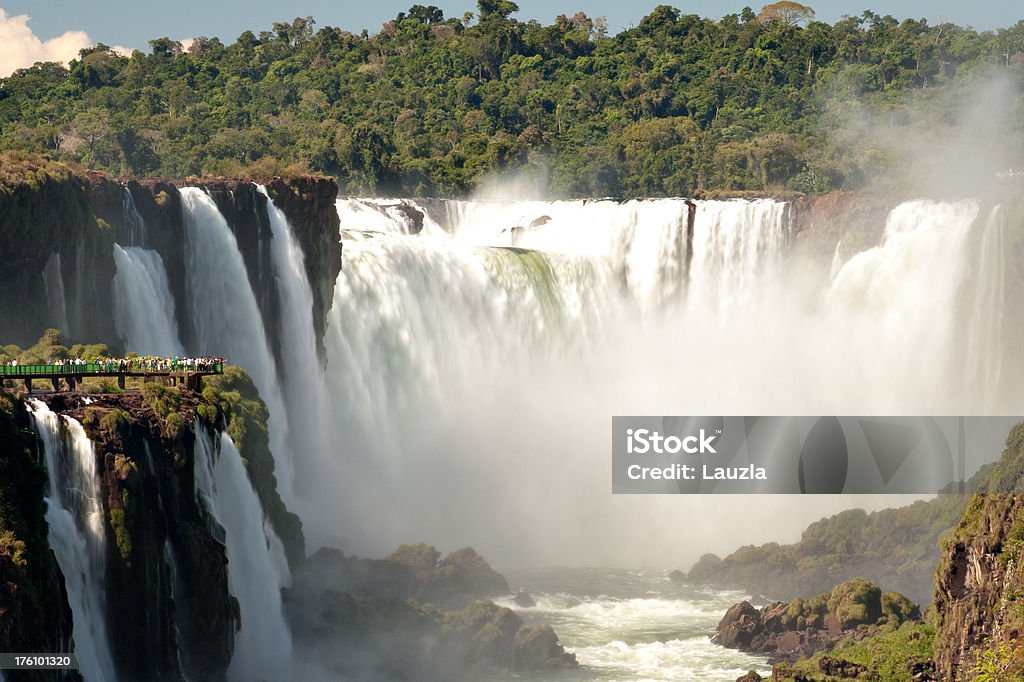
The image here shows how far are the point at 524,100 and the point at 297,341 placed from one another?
100434 millimetres

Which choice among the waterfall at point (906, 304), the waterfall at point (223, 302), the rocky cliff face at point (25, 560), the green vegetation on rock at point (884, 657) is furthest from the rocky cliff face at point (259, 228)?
the waterfall at point (906, 304)

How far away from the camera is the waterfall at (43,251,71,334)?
59.7m

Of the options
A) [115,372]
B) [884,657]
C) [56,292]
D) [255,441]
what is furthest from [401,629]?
[884,657]

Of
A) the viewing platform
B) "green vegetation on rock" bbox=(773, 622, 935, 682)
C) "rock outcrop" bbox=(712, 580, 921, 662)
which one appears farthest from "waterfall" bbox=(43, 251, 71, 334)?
"green vegetation on rock" bbox=(773, 622, 935, 682)

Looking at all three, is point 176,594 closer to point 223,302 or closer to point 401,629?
point 401,629

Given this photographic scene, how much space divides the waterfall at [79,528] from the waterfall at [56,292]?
572 inches

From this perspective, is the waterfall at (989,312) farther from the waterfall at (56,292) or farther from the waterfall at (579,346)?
the waterfall at (56,292)

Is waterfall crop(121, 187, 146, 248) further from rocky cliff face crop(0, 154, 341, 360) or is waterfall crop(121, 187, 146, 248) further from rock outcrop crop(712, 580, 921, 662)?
rock outcrop crop(712, 580, 921, 662)

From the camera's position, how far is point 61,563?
43.8m

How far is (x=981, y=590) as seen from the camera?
5006 centimetres

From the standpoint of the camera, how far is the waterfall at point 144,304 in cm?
6359

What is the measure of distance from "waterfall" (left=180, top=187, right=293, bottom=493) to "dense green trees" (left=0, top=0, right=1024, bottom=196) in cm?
5108

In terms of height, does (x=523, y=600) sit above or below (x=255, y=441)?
below

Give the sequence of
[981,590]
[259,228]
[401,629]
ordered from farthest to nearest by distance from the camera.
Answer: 1. [259,228]
2. [401,629]
3. [981,590]
